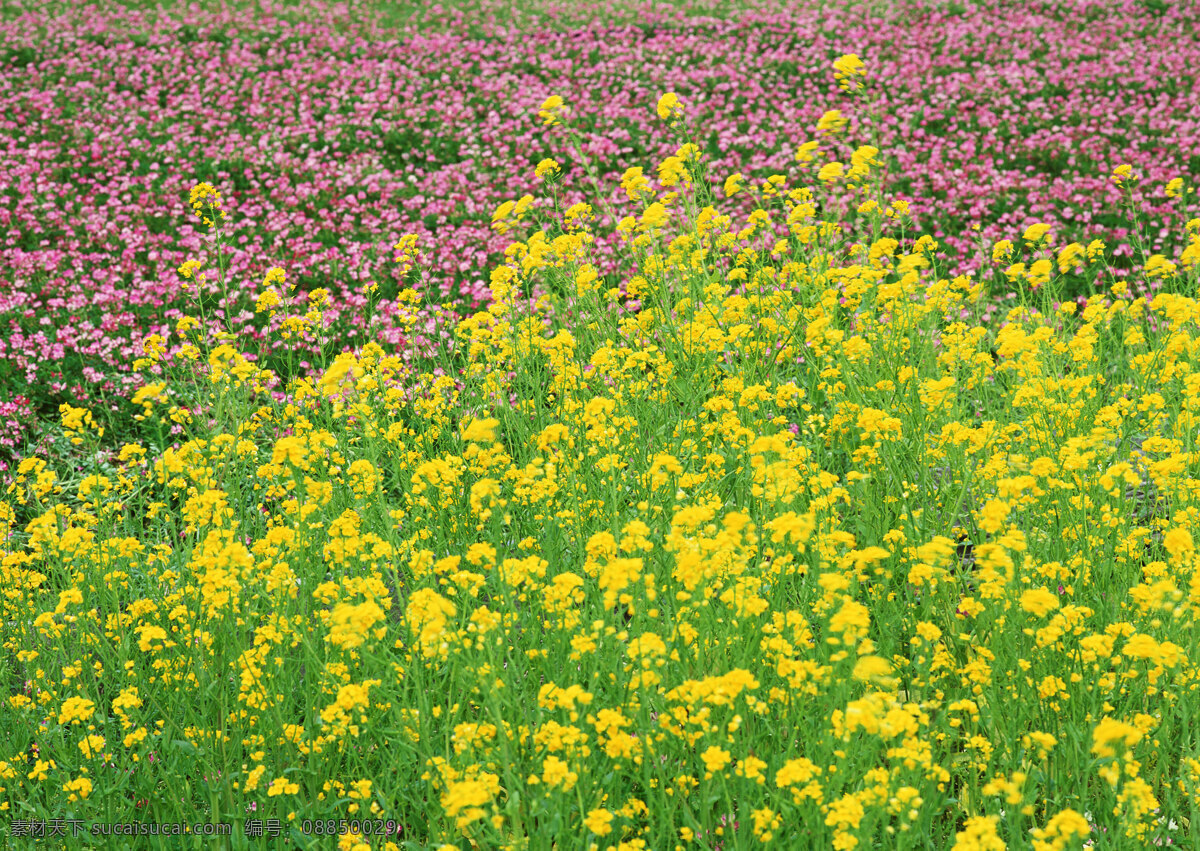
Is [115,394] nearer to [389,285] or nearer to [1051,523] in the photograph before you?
[389,285]

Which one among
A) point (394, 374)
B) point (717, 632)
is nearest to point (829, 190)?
point (394, 374)

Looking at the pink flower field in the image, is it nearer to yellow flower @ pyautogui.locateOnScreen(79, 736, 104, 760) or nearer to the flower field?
the flower field

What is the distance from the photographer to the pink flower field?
871cm

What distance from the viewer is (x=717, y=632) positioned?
3.46m

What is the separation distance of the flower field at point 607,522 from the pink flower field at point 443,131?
100mm

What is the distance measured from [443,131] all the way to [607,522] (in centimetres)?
927

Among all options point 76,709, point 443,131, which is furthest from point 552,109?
point 443,131

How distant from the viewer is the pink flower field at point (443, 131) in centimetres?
871

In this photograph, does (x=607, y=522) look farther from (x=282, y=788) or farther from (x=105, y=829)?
(x=105, y=829)

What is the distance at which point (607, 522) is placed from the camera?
→ 444 cm

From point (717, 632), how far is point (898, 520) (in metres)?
1.48

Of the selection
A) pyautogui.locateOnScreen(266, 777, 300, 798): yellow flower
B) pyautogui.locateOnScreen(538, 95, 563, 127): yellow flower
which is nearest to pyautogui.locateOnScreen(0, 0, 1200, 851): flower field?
pyautogui.locateOnScreen(266, 777, 300, 798): yellow flower

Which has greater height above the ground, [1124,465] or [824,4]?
[824,4]

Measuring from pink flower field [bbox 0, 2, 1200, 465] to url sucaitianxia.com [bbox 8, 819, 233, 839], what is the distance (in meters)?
3.46
